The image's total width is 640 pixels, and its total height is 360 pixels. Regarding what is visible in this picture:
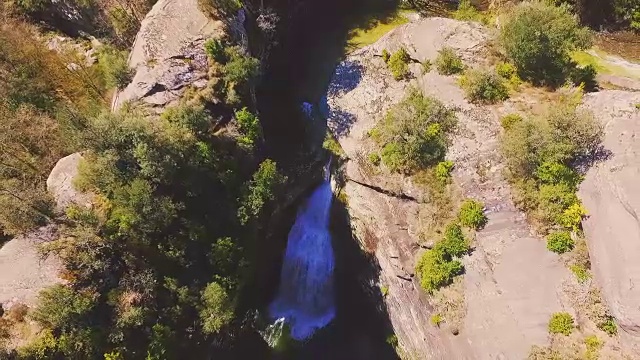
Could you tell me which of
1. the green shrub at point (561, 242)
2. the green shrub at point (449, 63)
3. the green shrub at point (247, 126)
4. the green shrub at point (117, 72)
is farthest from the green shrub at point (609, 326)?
the green shrub at point (117, 72)

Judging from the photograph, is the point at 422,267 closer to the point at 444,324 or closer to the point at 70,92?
the point at 444,324

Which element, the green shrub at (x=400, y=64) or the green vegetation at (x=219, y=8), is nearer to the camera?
the green vegetation at (x=219, y=8)

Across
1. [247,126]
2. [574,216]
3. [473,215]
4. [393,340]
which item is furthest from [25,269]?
[574,216]

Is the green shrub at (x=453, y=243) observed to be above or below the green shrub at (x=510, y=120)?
below

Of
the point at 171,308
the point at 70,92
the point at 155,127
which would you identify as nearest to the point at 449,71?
the point at 155,127

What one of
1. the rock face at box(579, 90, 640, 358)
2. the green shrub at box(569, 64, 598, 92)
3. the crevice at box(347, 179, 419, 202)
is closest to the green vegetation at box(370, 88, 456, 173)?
the crevice at box(347, 179, 419, 202)

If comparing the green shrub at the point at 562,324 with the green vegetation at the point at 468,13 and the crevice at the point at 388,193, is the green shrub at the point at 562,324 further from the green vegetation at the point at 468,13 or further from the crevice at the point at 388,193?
the green vegetation at the point at 468,13

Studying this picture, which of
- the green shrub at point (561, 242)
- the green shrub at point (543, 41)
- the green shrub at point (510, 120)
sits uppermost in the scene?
the green shrub at point (543, 41)
